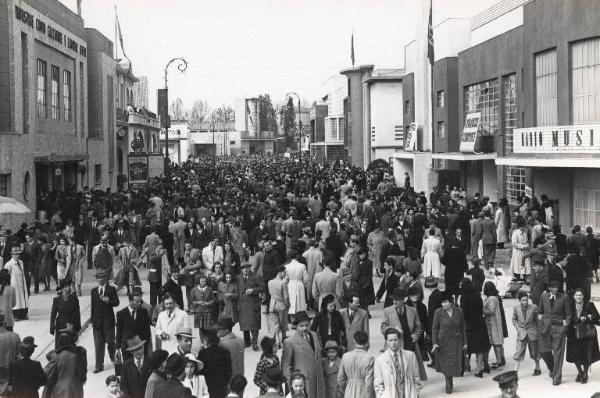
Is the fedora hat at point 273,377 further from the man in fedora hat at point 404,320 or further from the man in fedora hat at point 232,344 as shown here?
the man in fedora hat at point 404,320

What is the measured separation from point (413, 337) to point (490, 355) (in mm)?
2558

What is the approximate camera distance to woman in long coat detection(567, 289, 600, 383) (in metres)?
11.3

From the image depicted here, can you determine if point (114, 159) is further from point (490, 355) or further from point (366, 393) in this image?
point (366, 393)

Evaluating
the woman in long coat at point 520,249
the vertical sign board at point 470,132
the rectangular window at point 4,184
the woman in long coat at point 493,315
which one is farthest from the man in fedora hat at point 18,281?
the vertical sign board at point 470,132

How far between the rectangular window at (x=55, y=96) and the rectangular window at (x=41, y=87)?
3.32 ft

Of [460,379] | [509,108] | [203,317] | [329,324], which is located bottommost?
[460,379]

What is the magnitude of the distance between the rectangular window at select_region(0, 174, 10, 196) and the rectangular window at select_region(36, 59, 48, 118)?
6323 millimetres

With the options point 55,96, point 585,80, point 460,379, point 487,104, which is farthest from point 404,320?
point 55,96

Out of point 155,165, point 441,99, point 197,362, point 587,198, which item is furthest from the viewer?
point 441,99

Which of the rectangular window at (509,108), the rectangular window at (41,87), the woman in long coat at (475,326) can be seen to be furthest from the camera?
the rectangular window at (41,87)

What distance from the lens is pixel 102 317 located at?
488 inches

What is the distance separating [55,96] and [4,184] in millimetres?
9823

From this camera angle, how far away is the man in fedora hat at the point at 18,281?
50.6ft

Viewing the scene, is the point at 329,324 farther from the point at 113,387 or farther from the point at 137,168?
the point at 137,168
